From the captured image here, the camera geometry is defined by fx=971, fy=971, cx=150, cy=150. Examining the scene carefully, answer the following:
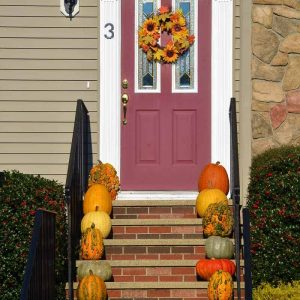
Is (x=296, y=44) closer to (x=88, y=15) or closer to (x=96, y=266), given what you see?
(x=88, y=15)

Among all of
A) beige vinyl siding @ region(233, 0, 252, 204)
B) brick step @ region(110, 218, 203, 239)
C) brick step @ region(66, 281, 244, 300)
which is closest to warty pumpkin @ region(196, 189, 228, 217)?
brick step @ region(110, 218, 203, 239)

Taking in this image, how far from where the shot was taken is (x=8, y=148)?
10.6 metres

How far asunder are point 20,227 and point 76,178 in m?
0.76

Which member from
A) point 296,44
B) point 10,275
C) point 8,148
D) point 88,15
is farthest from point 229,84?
point 10,275

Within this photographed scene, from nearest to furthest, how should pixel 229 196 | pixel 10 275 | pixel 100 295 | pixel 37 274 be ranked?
pixel 37 274, pixel 100 295, pixel 10 275, pixel 229 196

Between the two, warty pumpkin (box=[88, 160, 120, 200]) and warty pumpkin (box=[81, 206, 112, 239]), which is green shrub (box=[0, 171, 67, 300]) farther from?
warty pumpkin (box=[88, 160, 120, 200])

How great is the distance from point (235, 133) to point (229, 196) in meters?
1.05

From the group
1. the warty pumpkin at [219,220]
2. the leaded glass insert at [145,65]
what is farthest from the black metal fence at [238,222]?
the leaded glass insert at [145,65]

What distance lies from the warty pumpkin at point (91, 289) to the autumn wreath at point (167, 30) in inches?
113

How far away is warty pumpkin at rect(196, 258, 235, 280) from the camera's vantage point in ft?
29.6

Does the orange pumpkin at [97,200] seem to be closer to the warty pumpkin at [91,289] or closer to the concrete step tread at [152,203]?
the concrete step tread at [152,203]

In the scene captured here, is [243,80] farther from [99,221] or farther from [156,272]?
[156,272]

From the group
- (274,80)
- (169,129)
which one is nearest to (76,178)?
(169,129)

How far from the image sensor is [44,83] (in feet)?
34.9
